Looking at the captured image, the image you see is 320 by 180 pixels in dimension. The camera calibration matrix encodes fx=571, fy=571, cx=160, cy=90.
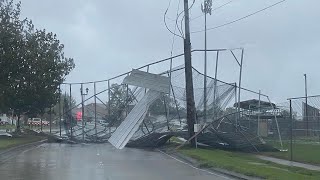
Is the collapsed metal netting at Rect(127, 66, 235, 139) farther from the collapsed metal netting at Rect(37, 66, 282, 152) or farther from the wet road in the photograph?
the wet road

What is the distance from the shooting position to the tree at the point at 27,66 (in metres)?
35.0

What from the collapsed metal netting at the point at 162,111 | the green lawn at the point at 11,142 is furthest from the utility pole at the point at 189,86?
the green lawn at the point at 11,142

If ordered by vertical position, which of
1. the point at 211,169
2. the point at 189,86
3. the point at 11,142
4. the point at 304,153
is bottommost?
the point at 211,169

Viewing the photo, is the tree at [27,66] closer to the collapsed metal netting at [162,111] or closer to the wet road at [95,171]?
the collapsed metal netting at [162,111]

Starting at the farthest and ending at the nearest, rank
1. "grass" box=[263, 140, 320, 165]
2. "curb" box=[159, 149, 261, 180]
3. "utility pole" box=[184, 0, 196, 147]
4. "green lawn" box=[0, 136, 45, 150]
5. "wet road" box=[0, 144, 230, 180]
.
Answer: "green lawn" box=[0, 136, 45, 150]
"utility pole" box=[184, 0, 196, 147]
"grass" box=[263, 140, 320, 165]
"curb" box=[159, 149, 261, 180]
"wet road" box=[0, 144, 230, 180]

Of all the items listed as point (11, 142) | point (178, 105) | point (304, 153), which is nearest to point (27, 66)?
point (11, 142)

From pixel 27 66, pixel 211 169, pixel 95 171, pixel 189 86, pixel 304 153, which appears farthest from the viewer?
pixel 27 66

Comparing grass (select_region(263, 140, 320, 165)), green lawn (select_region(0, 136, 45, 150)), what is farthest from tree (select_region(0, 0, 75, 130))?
grass (select_region(263, 140, 320, 165))

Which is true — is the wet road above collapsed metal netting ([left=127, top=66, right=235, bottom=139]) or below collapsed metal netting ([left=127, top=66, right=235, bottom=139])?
below

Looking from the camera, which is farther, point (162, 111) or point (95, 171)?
point (162, 111)

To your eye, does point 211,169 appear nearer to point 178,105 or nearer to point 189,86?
point 189,86

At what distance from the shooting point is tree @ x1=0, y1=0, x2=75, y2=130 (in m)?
35.0

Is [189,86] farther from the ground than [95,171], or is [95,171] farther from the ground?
[189,86]

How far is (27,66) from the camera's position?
39562 mm
